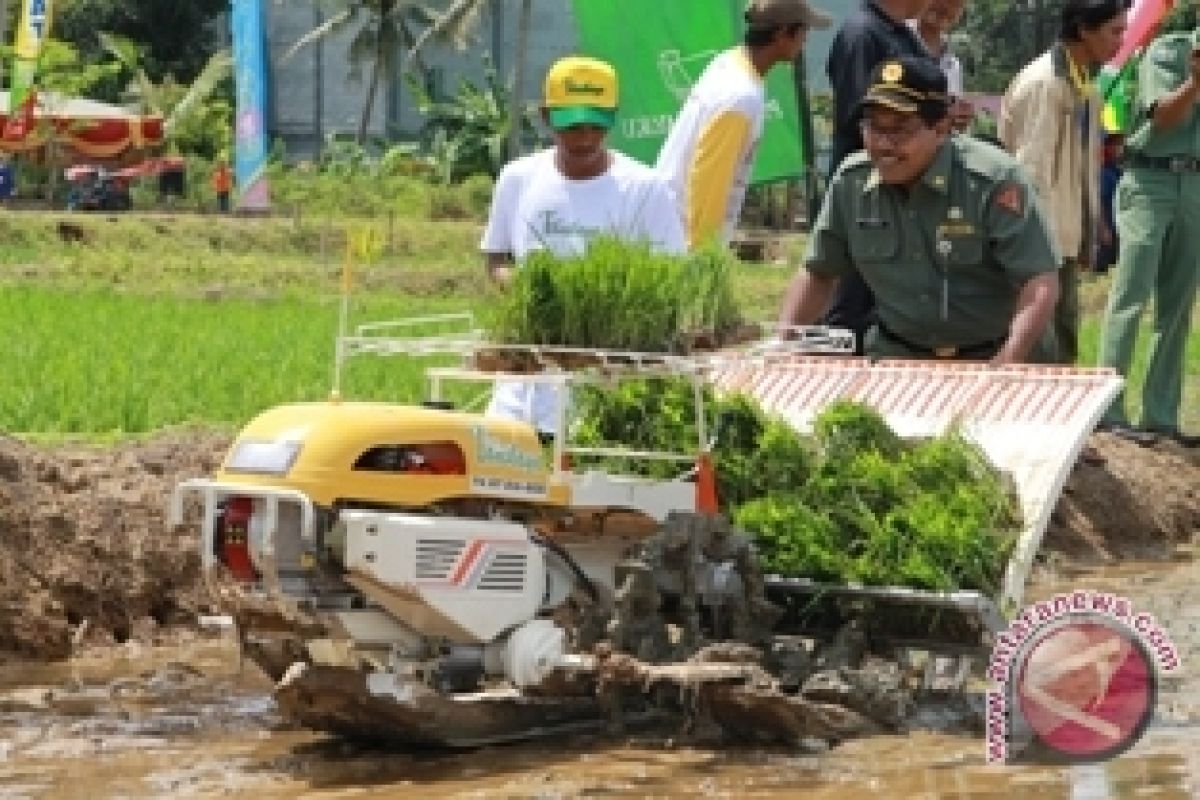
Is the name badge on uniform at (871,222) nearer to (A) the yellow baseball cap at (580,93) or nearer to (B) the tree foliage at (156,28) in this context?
(A) the yellow baseball cap at (580,93)

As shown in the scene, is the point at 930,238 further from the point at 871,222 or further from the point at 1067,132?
the point at 1067,132

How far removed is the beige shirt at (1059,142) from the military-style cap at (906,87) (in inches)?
116

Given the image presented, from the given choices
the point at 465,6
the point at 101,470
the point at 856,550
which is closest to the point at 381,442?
the point at 856,550

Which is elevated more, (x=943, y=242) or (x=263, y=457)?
(x=943, y=242)

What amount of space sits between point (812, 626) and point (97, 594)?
2545mm

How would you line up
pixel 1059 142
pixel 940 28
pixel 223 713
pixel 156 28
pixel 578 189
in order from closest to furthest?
1. pixel 223 713
2. pixel 578 189
3. pixel 940 28
4. pixel 1059 142
5. pixel 156 28

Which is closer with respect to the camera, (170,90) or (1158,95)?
(1158,95)

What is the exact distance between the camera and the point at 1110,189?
12188 millimetres

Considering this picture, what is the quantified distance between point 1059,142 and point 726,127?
2.26 metres

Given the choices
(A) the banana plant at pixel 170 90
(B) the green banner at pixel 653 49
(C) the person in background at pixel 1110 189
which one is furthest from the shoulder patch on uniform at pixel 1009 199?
(A) the banana plant at pixel 170 90

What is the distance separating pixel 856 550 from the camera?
6.39 metres

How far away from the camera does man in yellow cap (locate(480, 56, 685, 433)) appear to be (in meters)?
7.04

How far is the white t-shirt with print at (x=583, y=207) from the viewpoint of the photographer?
7141 mm

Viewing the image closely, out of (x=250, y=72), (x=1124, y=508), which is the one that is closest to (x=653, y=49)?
(x=1124, y=508)
